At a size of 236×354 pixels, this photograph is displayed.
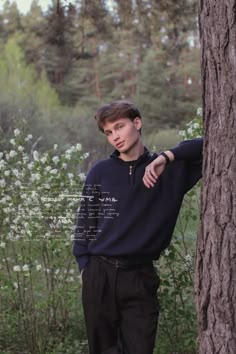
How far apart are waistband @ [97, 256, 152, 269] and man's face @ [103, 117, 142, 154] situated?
44 cm

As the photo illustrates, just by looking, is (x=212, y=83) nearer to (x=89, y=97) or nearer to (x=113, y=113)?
(x=113, y=113)

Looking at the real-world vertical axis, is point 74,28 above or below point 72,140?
above

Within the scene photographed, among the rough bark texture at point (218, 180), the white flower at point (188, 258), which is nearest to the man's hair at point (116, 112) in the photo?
the rough bark texture at point (218, 180)

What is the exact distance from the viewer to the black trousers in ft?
7.75

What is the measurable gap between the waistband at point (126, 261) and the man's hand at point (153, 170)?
317 mm

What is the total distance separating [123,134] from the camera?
240 cm

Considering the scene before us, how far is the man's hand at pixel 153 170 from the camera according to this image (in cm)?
226

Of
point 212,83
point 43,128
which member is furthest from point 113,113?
point 43,128

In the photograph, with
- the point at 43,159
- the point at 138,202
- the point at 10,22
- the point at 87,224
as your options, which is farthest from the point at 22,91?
the point at 138,202

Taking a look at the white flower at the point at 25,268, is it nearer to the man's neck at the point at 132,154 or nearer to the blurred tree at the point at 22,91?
the man's neck at the point at 132,154

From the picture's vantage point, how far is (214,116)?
2045 millimetres

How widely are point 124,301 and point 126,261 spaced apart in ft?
0.57

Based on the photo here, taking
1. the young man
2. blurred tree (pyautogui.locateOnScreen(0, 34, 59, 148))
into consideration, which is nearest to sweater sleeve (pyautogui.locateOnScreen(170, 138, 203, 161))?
the young man

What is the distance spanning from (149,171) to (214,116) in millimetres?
362
